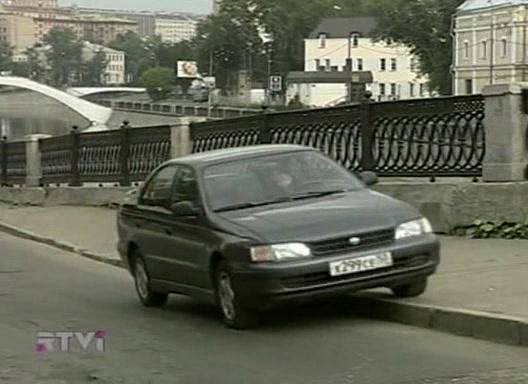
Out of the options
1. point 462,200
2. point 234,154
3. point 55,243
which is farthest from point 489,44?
point 234,154

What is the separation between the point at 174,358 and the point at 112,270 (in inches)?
273

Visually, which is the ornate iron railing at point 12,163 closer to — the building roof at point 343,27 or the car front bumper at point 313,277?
the car front bumper at point 313,277

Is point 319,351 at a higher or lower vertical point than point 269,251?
lower

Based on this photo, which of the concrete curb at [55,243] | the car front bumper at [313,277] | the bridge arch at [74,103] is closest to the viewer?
the car front bumper at [313,277]

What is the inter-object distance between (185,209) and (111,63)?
4069 inches

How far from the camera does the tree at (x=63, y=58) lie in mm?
99394

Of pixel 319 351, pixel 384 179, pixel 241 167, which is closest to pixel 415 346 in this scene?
pixel 319 351

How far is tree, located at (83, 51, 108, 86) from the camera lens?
332 ft

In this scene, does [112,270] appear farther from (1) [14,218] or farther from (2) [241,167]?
(1) [14,218]

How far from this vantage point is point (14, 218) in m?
26.0

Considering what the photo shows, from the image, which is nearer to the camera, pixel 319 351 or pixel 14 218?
pixel 319 351

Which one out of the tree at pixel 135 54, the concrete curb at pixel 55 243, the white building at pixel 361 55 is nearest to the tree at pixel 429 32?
the tree at pixel 135 54

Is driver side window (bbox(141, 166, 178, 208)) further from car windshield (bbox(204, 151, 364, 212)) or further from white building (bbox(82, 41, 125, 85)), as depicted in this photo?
white building (bbox(82, 41, 125, 85))

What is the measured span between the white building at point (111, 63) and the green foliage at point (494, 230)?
287ft
